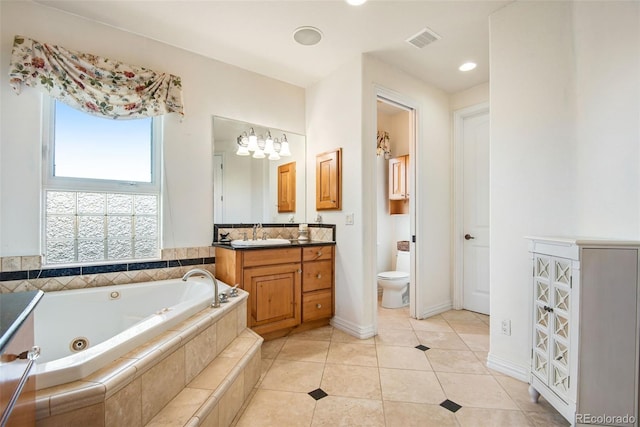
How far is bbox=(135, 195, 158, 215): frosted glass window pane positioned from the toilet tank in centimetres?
284

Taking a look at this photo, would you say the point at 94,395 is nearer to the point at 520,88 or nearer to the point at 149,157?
the point at 149,157

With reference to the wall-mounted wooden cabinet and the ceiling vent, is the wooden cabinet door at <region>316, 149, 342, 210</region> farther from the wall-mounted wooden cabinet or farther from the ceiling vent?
the wall-mounted wooden cabinet

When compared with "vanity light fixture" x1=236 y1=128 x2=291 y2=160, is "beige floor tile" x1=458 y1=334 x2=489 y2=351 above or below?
below

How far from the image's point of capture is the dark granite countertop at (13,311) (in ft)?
2.16

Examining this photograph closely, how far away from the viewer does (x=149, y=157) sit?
95.2 inches

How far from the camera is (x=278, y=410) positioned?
1.55 meters

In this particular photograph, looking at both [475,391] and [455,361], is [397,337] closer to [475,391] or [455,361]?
[455,361]

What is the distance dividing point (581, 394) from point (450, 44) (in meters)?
2.57

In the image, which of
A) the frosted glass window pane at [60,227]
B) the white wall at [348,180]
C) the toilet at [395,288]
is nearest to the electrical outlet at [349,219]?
the white wall at [348,180]

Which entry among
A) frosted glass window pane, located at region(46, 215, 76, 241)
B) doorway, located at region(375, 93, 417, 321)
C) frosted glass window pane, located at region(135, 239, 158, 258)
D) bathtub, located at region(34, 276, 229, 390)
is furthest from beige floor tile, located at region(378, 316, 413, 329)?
frosted glass window pane, located at region(46, 215, 76, 241)

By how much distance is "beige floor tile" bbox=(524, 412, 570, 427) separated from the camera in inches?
56.4

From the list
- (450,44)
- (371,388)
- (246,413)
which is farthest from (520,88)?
(246,413)

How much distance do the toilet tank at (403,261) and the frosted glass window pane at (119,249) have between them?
9.71 feet

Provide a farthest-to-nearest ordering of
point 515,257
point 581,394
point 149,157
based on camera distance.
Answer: point 149,157 < point 515,257 < point 581,394
